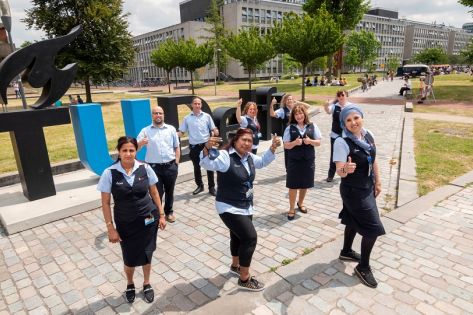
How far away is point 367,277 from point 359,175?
1.24 m

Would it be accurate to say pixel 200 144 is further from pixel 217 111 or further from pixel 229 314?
pixel 229 314

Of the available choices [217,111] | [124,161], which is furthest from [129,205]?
[217,111]

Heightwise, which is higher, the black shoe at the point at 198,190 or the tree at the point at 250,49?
the tree at the point at 250,49

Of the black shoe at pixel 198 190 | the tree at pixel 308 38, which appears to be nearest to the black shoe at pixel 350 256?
the black shoe at pixel 198 190

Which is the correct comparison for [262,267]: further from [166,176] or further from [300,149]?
[166,176]

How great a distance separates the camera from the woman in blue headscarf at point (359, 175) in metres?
3.48

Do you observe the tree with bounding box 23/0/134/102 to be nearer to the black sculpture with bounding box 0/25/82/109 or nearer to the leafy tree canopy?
the black sculpture with bounding box 0/25/82/109

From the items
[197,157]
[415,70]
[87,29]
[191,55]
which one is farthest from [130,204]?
[415,70]

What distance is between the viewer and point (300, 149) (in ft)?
17.7

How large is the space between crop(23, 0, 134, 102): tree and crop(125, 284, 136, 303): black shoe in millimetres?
26006

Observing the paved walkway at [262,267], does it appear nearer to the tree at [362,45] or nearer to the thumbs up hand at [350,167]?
the thumbs up hand at [350,167]

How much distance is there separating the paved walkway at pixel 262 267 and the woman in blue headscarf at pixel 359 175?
1.65ft

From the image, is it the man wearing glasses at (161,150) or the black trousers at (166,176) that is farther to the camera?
the black trousers at (166,176)

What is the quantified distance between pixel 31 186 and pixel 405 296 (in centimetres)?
668
